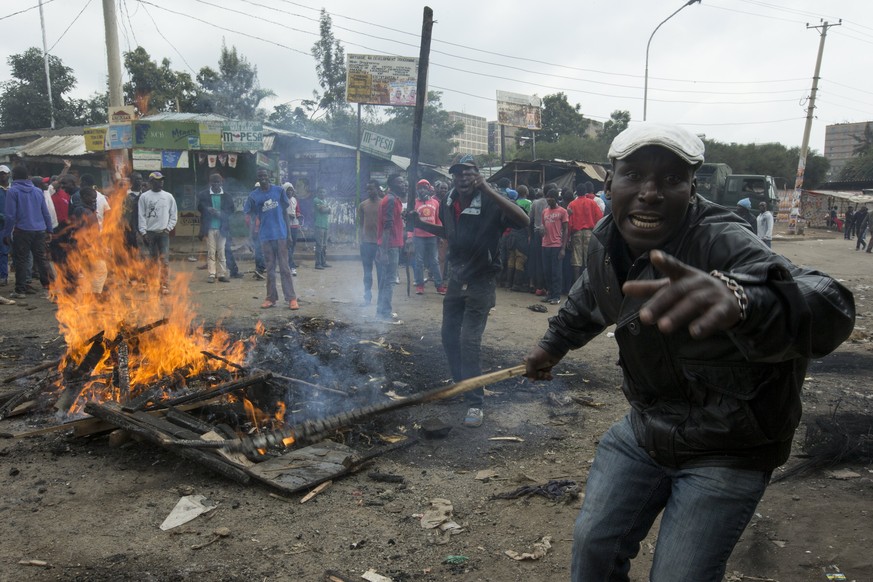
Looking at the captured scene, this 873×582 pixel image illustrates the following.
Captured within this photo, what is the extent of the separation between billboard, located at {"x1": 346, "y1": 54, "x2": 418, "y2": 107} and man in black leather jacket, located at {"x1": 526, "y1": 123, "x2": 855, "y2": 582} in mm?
13569

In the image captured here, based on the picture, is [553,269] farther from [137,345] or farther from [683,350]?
[683,350]

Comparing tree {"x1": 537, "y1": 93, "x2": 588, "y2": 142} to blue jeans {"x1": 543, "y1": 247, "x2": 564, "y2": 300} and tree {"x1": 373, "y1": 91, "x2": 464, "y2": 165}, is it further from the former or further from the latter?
blue jeans {"x1": 543, "y1": 247, "x2": 564, "y2": 300}

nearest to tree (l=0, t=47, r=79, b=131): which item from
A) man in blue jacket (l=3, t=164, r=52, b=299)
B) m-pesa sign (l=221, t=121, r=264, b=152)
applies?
m-pesa sign (l=221, t=121, r=264, b=152)

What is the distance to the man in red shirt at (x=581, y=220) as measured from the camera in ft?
37.8

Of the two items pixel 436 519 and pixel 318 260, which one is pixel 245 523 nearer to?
pixel 436 519

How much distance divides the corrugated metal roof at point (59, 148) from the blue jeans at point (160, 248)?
11.9 m

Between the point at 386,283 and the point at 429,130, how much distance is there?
A: 1671 inches

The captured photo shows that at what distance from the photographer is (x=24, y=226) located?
34.1ft

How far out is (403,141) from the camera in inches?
1545

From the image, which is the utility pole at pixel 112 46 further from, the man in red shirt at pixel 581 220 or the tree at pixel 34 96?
the tree at pixel 34 96

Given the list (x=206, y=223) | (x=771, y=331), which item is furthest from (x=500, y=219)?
(x=206, y=223)

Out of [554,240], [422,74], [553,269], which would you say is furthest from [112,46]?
[553,269]

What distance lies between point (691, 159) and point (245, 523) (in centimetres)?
317

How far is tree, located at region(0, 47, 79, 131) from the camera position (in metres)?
35.1
